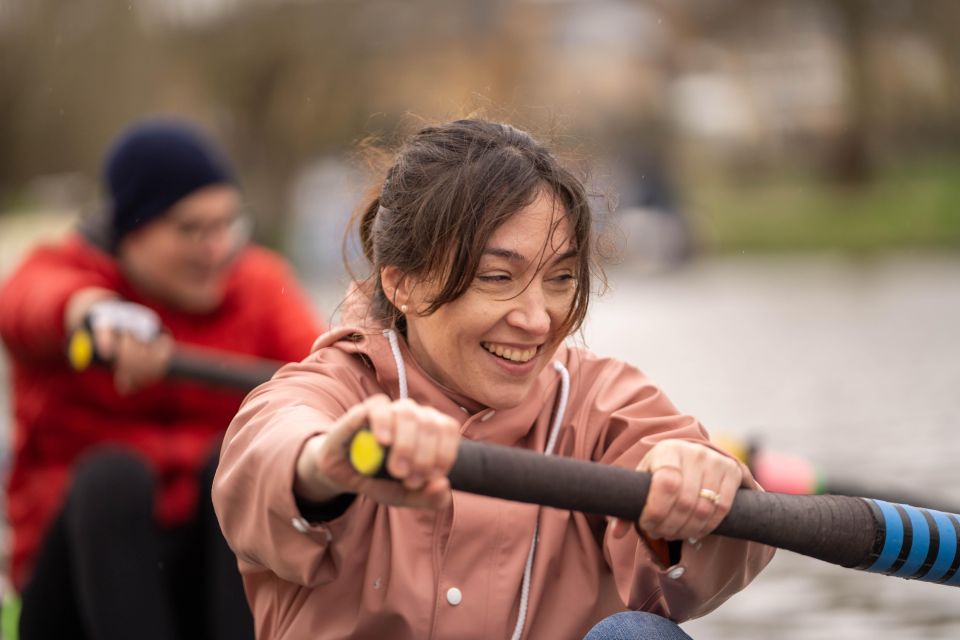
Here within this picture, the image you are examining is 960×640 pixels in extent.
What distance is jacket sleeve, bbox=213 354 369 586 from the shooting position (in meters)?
1.99

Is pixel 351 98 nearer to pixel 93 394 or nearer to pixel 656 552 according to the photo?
pixel 93 394

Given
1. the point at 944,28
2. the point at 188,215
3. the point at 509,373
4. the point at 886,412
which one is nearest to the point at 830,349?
the point at 886,412

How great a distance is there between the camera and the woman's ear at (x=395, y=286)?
2.38 m

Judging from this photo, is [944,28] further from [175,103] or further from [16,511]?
[16,511]

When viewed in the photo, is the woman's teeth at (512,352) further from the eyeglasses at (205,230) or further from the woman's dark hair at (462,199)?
the eyeglasses at (205,230)

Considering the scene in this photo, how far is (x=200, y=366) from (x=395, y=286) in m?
1.68

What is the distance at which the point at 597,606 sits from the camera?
2344mm

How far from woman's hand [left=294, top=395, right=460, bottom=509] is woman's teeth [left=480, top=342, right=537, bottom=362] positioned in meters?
0.48

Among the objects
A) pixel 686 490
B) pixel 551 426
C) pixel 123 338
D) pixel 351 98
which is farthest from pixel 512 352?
pixel 351 98

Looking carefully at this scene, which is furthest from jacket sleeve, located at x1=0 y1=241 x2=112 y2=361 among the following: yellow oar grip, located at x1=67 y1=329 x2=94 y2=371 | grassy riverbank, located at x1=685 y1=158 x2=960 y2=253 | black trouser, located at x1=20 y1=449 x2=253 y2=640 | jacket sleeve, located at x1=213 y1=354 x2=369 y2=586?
grassy riverbank, located at x1=685 y1=158 x2=960 y2=253

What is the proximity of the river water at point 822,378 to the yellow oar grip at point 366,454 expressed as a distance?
94 centimetres

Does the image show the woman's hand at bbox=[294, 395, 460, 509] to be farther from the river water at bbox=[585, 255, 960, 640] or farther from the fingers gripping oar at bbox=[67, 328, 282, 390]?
the fingers gripping oar at bbox=[67, 328, 282, 390]

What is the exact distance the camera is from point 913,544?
2.18 meters

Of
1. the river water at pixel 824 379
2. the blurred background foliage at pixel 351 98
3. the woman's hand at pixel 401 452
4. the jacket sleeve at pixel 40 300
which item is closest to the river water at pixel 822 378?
Answer: the river water at pixel 824 379
